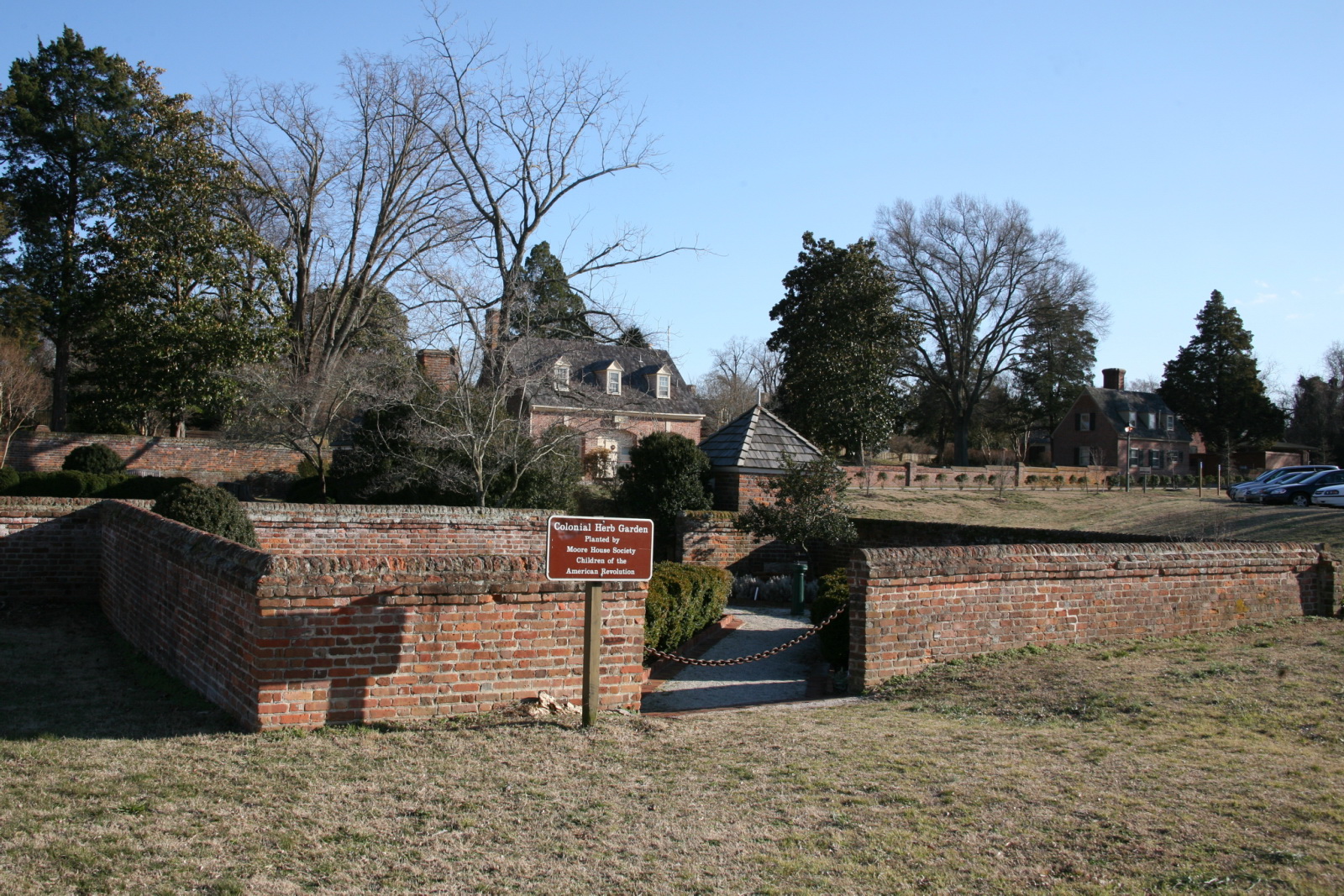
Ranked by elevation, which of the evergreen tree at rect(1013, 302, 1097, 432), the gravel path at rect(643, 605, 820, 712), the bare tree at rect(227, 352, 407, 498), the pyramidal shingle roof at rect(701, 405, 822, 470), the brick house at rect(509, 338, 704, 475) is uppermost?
the evergreen tree at rect(1013, 302, 1097, 432)

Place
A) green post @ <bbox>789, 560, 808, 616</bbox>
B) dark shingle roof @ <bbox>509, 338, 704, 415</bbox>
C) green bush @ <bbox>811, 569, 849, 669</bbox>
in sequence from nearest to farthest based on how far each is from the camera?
green bush @ <bbox>811, 569, 849, 669</bbox>
green post @ <bbox>789, 560, 808, 616</bbox>
dark shingle roof @ <bbox>509, 338, 704, 415</bbox>

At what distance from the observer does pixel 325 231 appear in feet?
108

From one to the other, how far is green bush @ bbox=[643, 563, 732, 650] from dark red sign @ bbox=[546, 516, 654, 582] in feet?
9.55

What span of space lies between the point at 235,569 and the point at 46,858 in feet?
9.06

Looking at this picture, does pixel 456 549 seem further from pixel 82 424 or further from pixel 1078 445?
pixel 1078 445

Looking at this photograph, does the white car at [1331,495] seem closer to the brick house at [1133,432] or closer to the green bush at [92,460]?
the brick house at [1133,432]

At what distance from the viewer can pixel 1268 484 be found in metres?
34.7

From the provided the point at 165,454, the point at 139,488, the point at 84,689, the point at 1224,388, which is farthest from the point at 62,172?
the point at 1224,388

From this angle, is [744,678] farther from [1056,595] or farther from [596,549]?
[596,549]

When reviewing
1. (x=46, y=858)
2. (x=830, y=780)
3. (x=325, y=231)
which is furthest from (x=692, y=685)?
(x=325, y=231)

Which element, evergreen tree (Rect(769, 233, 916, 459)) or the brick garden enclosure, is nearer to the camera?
the brick garden enclosure

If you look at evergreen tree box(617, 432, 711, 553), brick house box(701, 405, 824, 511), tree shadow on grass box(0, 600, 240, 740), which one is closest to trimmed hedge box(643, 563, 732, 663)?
tree shadow on grass box(0, 600, 240, 740)

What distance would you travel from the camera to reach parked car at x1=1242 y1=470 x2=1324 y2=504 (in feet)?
111

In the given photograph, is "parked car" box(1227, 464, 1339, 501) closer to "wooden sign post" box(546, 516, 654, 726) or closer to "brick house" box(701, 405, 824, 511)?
"brick house" box(701, 405, 824, 511)
